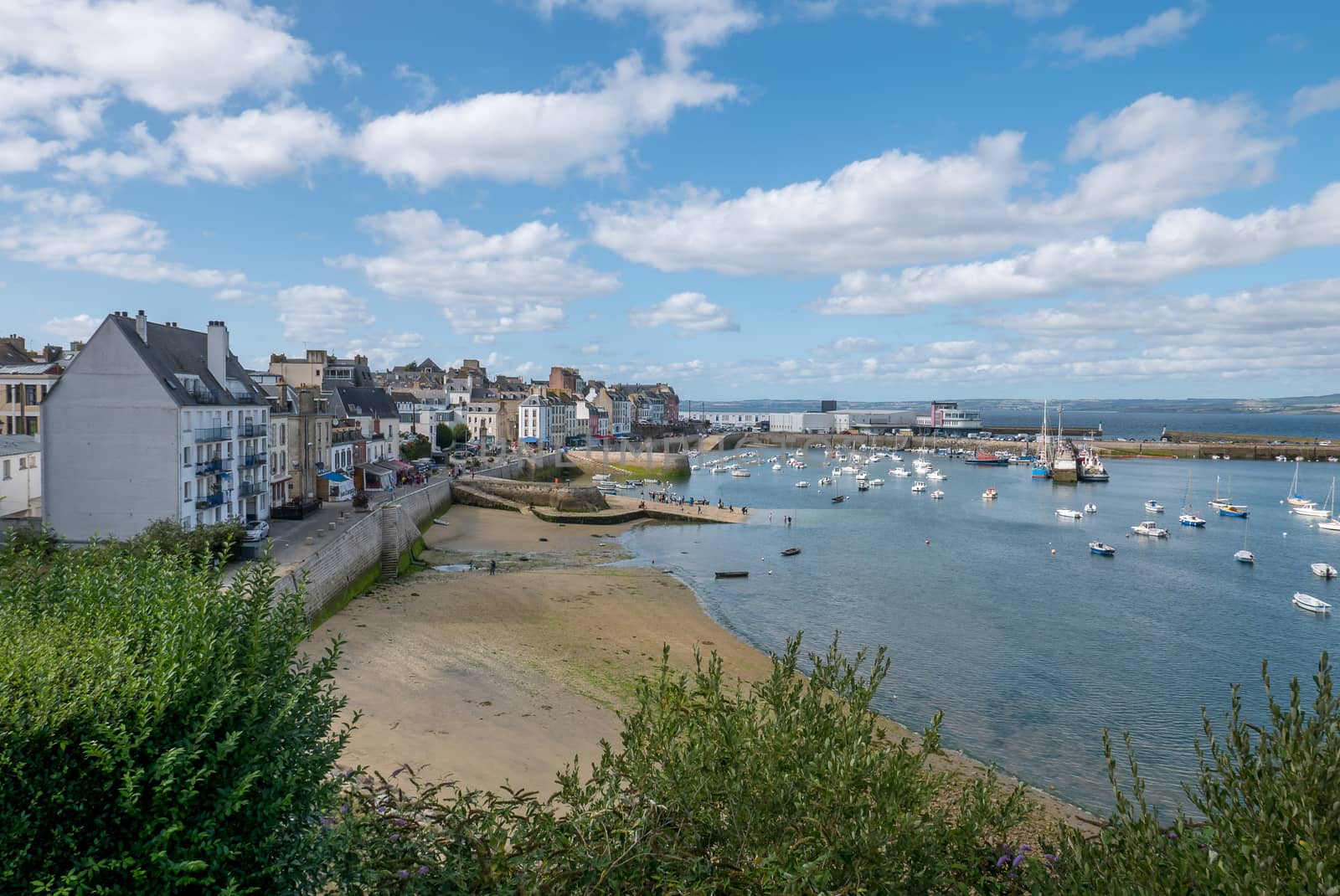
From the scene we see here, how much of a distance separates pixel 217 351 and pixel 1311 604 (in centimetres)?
5063

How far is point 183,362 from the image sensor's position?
33.7 m

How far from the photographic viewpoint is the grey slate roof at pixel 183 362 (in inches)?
1208

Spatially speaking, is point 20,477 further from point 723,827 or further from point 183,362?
point 723,827

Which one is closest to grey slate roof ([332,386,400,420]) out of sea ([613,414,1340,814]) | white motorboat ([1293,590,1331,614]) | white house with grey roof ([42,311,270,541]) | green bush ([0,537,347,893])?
sea ([613,414,1340,814])

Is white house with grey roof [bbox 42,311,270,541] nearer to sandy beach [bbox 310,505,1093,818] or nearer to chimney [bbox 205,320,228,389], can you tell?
chimney [bbox 205,320,228,389]

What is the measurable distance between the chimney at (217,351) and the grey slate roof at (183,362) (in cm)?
23

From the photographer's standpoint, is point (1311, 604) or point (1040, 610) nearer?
point (1040, 610)

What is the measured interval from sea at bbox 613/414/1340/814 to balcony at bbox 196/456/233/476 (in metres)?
21.0

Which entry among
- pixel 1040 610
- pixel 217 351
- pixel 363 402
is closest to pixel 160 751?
pixel 217 351

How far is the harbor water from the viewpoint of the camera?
22.9 m

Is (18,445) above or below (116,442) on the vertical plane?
below

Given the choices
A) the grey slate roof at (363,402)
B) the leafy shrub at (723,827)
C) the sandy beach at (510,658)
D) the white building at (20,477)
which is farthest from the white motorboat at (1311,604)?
the grey slate roof at (363,402)

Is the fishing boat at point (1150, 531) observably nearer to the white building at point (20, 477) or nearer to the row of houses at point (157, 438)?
the row of houses at point (157, 438)

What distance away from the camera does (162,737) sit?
24.6 feet
